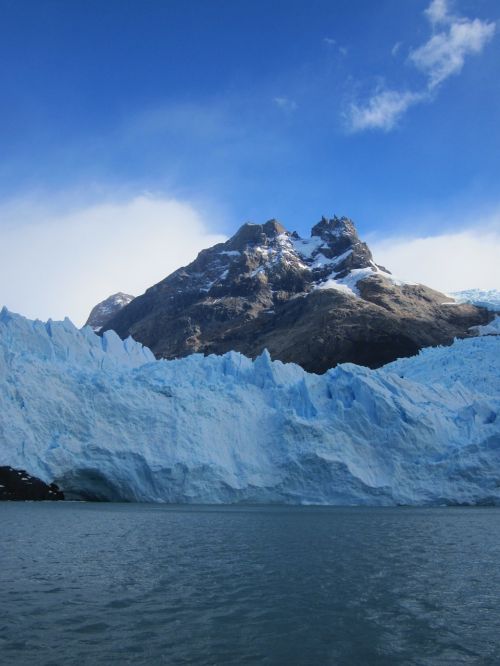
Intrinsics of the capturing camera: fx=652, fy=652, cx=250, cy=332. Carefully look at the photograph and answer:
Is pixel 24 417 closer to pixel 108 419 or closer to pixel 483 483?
pixel 108 419

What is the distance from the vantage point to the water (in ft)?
21.3

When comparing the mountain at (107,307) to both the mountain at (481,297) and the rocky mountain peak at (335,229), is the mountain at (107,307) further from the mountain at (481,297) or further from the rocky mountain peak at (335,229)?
the mountain at (481,297)

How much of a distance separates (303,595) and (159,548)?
4.91 meters

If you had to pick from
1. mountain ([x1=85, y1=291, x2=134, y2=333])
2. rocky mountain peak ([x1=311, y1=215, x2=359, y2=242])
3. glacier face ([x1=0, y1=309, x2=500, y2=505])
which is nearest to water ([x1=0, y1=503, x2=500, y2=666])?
glacier face ([x1=0, y1=309, x2=500, y2=505])

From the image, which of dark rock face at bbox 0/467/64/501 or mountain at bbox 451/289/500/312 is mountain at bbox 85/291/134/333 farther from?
dark rock face at bbox 0/467/64/501

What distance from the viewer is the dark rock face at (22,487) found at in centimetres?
2473

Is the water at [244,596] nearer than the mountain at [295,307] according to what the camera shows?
Yes

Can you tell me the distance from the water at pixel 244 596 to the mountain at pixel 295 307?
45.7m

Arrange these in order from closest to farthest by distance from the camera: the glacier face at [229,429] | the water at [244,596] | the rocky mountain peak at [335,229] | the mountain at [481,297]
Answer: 1. the water at [244,596]
2. the glacier face at [229,429]
3. the mountain at [481,297]
4. the rocky mountain peak at [335,229]

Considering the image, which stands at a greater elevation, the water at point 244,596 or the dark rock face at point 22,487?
the dark rock face at point 22,487

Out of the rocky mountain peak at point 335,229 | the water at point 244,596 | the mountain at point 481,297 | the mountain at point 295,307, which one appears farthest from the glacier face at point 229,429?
the rocky mountain peak at point 335,229

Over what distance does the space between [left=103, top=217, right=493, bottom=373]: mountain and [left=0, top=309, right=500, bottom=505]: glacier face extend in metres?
28.0

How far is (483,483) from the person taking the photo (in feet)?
95.8

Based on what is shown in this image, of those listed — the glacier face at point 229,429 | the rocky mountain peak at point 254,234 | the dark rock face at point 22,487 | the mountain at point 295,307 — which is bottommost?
the dark rock face at point 22,487
